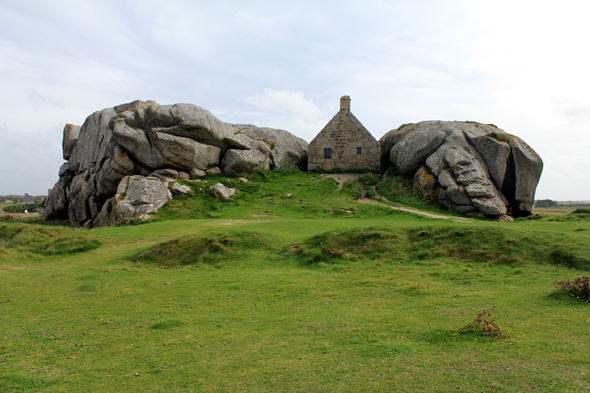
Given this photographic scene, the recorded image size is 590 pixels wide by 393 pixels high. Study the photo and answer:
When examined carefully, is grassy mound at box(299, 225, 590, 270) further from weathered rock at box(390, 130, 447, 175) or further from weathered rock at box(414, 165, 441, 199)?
weathered rock at box(390, 130, 447, 175)

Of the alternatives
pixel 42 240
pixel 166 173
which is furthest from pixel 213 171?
pixel 42 240

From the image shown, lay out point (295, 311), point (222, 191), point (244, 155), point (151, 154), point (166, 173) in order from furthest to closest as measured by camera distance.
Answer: point (244, 155)
point (151, 154)
point (166, 173)
point (222, 191)
point (295, 311)

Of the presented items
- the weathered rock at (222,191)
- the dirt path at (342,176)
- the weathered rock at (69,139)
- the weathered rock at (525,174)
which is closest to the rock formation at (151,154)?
the weathered rock at (222,191)

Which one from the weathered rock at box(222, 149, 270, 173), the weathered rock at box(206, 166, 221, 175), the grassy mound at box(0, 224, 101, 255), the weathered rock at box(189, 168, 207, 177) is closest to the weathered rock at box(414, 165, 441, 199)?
the weathered rock at box(222, 149, 270, 173)

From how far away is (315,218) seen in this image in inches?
1000

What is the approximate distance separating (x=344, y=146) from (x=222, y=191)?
758 inches

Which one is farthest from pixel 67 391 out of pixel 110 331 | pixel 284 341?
pixel 284 341

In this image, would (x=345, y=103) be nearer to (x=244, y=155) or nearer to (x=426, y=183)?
(x=244, y=155)

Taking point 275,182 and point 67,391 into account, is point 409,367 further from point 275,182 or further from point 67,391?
point 275,182

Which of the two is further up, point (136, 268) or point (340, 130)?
point (340, 130)

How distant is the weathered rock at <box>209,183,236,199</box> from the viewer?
101ft

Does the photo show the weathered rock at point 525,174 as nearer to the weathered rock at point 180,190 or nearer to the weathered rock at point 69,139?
the weathered rock at point 180,190

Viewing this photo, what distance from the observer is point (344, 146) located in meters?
45.0

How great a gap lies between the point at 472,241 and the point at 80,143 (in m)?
45.7
